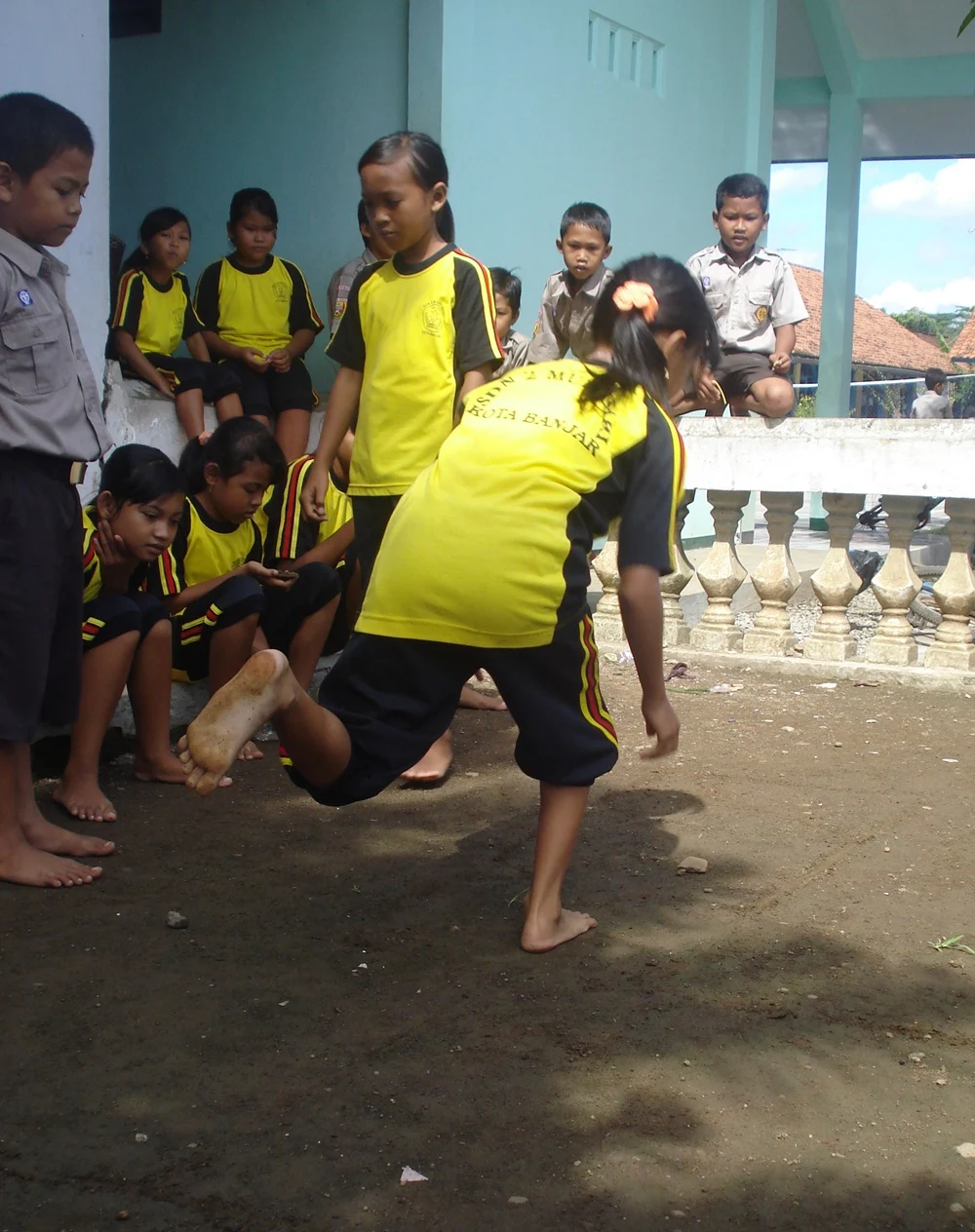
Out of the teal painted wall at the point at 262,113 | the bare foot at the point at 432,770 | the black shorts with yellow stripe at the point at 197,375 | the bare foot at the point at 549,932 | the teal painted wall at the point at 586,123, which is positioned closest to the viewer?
the bare foot at the point at 549,932

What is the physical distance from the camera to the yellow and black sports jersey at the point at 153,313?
559 cm

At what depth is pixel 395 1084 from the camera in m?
2.35

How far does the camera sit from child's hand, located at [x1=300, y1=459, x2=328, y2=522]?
4082 millimetres

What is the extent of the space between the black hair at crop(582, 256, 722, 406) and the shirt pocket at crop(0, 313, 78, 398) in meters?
1.37

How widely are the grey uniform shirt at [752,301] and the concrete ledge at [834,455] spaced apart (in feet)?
1.68

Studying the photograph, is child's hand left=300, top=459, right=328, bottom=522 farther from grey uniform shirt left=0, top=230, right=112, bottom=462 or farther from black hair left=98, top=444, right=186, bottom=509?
grey uniform shirt left=0, top=230, right=112, bottom=462

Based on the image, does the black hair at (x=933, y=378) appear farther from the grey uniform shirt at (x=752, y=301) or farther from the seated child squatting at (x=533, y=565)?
the seated child squatting at (x=533, y=565)

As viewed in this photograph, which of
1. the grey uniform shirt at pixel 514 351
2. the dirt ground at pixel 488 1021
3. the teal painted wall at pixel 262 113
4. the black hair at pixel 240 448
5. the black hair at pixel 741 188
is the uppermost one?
the teal painted wall at pixel 262 113

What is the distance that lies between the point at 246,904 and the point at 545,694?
0.95 meters

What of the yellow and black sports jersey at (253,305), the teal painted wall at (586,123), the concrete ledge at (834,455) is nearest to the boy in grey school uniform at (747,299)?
the concrete ledge at (834,455)

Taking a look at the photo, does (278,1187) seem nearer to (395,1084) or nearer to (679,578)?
(395,1084)

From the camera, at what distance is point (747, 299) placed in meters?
6.51

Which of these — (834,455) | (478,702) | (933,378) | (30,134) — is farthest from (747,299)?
(933,378)

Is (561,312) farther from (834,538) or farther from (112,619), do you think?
(112,619)
